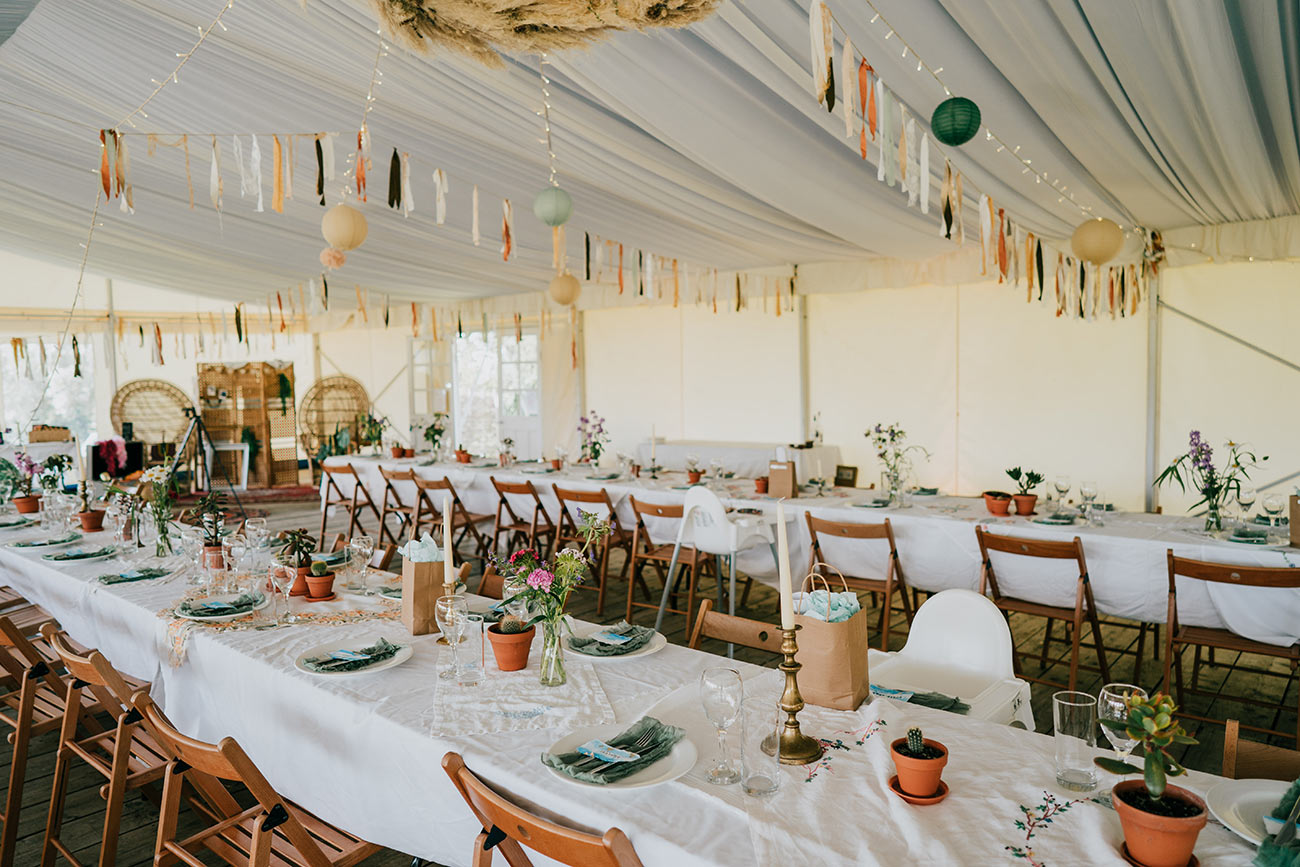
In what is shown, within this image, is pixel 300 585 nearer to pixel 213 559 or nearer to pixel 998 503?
pixel 213 559

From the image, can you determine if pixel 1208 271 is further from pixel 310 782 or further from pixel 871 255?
pixel 310 782

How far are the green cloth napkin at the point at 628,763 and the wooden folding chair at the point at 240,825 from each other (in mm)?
608

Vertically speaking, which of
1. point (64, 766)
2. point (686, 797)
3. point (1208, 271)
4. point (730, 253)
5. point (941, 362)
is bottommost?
point (64, 766)

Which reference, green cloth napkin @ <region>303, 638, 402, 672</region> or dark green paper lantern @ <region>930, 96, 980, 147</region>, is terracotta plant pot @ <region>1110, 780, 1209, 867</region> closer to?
green cloth napkin @ <region>303, 638, 402, 672</region>

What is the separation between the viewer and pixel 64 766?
8.35 feet

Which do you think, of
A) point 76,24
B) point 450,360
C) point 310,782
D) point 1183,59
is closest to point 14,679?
point 310,782

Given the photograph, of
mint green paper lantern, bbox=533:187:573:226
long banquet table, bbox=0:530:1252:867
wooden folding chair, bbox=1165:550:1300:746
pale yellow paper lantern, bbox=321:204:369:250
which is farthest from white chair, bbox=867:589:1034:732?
pale yellow paper lantern, bbox=321:204:369:250

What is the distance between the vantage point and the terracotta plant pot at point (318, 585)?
2930mm

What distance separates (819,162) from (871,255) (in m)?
3.37

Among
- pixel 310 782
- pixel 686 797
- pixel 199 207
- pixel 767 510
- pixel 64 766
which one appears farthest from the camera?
pixel 199 207

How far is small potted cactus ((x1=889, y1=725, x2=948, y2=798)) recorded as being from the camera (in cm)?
146

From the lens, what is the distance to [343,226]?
3.40 metres

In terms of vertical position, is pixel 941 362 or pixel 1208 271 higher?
pixel 1208 271

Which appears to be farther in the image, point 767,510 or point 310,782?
point 767,510
